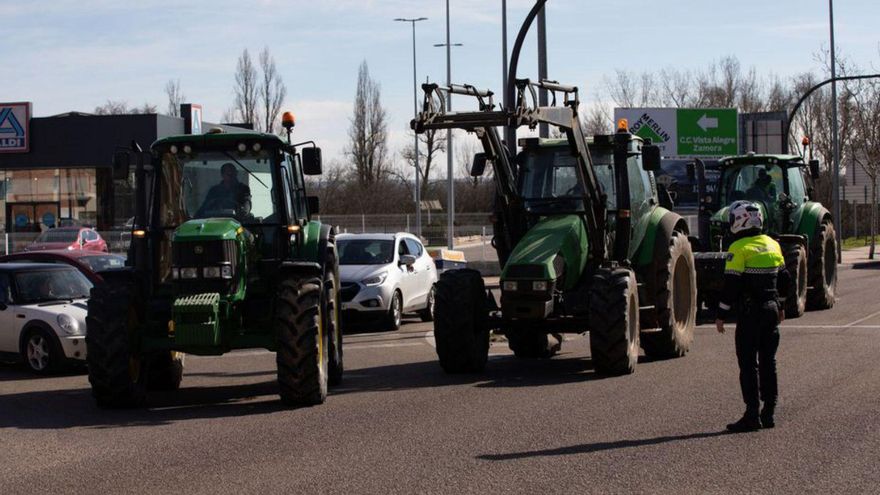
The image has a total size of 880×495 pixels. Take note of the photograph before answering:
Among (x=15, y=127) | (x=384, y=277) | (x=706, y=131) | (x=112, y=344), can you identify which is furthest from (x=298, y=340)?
(x=15, y=127)

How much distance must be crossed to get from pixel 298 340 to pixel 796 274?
11592mm

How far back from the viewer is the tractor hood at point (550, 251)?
13539mm

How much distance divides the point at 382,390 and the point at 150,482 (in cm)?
472

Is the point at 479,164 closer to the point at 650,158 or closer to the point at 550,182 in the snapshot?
the point at 550,182

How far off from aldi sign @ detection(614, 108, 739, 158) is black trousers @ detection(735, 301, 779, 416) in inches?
1605

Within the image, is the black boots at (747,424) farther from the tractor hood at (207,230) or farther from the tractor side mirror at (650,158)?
the tractor side mirror at (650,158)

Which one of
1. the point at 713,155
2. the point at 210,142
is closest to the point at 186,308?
the point at 210,142

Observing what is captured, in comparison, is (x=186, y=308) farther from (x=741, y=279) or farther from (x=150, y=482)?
(x=741, y=279)

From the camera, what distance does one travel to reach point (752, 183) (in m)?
22.6

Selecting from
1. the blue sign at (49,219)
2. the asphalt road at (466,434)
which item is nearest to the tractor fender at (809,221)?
the asphalt road at (466,434)

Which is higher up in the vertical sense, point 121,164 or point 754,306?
point 121,164

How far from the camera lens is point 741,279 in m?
10.4

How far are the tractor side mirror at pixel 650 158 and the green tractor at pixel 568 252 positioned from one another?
2 centimetres

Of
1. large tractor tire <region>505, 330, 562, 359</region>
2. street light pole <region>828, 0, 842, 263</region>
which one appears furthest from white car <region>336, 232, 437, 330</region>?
street light pole <region>828, 0, 842, 263</region>
